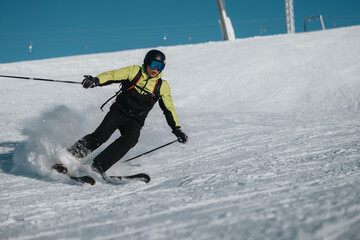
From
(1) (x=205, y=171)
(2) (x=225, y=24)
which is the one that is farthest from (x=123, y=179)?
(2) (x=225, y=24)

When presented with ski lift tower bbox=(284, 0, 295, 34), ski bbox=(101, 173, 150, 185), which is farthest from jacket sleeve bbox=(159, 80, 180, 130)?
ski lift tower bbox=(284, 0, 295, 34)

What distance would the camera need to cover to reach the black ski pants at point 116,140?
336 centimetres

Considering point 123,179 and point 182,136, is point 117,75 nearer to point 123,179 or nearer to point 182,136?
point 182,136

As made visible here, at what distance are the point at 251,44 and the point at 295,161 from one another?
526 inches

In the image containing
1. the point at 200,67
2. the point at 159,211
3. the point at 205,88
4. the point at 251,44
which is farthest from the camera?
the point at 251,44

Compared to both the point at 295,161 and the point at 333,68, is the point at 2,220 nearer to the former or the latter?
the point at 295,161

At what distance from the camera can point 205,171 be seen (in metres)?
3.38

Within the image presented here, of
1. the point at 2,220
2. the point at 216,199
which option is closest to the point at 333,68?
the point at 216,199

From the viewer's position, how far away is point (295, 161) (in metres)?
3.32

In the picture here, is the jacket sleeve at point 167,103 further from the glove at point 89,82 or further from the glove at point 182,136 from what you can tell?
the glove at point 89,82

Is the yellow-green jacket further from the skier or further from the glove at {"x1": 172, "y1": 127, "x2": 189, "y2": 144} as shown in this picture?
the glove at {"x1": 172, "y1": 127, "x2": 189, "y2": 144}

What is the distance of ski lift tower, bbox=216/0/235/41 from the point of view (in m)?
20.7

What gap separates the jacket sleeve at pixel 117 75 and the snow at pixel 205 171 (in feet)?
3.19

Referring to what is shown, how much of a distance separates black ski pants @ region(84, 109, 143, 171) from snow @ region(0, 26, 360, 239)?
31cm
